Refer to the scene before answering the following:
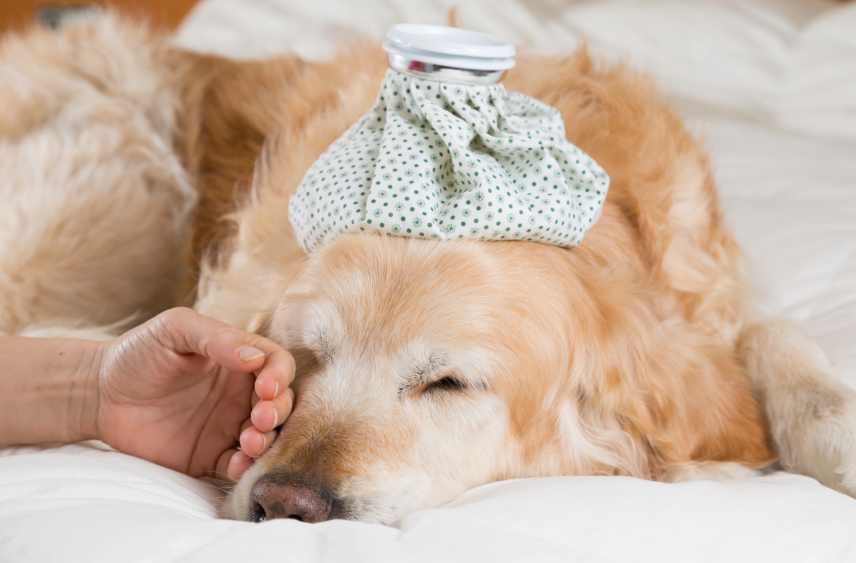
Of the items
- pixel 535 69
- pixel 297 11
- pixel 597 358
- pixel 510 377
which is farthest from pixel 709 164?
pixel 297 11

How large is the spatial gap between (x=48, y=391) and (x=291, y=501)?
0.44 m

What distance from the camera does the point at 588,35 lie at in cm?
346

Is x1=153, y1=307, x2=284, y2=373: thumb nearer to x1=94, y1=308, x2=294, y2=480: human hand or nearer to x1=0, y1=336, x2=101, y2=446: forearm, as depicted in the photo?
x1=94, y1=308, x2=294, y2=480: human hand

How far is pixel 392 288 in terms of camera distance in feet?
5.04

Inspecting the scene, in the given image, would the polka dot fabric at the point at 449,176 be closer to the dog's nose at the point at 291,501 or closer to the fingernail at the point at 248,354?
the fingernail at the point at 248,354

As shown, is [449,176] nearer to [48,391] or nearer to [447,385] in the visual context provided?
[447,385]

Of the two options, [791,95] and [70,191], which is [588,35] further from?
[70,191]

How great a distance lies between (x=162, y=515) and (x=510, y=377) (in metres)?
0.57

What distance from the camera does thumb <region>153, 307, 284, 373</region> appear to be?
142cm

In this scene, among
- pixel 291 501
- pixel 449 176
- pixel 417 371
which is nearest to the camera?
pixel 291 501

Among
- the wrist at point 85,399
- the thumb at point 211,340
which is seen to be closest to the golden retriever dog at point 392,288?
the thumb at point 211,340

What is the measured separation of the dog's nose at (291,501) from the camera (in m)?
1.35

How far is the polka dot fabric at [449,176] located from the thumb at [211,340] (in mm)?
280

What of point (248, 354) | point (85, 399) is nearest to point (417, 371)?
point (248, 354)
